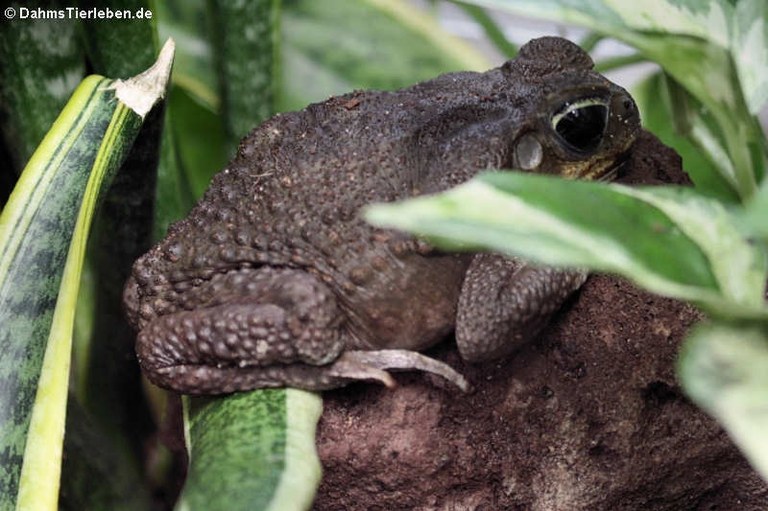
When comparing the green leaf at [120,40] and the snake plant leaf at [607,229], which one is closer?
the snake plant leaf at [607,229]

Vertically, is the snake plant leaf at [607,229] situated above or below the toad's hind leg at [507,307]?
above

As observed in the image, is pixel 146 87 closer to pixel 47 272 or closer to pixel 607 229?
pixel 47 272

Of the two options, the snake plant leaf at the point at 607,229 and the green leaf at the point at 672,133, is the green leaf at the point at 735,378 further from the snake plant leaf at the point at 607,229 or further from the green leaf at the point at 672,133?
the green leaf at the point at 672,133

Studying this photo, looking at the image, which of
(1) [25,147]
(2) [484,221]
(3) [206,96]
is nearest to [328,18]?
(3) [206,96]

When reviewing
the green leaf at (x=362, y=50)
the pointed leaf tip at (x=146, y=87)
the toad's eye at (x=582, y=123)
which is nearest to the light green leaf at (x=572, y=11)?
the toad's eye at (x=582, y=123)
